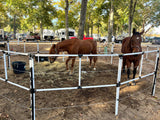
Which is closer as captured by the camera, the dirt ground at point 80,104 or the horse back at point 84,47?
the dirt ground at point 80,104

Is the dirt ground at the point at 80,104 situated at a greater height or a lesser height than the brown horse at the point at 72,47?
lesser

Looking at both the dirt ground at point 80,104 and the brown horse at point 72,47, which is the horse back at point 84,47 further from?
the dirt ground at point 80,104

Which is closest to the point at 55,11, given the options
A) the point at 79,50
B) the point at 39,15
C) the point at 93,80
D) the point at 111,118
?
the point at 39,15

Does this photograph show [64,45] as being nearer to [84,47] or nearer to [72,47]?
[72,47]

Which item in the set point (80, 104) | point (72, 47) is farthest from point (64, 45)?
point (80, 104)

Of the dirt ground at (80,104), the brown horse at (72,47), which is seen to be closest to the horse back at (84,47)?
the brown horse at (72,47)

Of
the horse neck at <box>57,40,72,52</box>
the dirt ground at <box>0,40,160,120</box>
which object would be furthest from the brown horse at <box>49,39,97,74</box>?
the dirt ground at <box>0,40,160,120</box>

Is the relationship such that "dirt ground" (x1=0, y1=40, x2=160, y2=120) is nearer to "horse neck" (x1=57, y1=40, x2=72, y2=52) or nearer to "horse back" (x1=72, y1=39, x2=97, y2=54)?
"horse neck" (x1=57, y1=40, x2=72, y2=52)

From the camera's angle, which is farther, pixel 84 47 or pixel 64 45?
pixel 84 47

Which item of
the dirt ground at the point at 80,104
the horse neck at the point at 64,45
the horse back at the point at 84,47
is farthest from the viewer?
the horse back at the point at 84,47

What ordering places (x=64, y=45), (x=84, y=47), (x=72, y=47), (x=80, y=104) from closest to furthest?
(x=80, y=104), (x=64, y=45), (x=72, y=47), (x=84, y=47)

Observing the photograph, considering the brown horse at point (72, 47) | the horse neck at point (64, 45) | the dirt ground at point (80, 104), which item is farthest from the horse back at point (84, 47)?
the dirt ground at point (80, 104)

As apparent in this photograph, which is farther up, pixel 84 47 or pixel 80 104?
pixel 84 47

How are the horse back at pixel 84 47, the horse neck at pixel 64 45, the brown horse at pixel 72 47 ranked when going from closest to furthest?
1. the brown horse at pixel 72 47
2. the horse neck at pixel 64 45
3. the horse back at pixel 84 47
